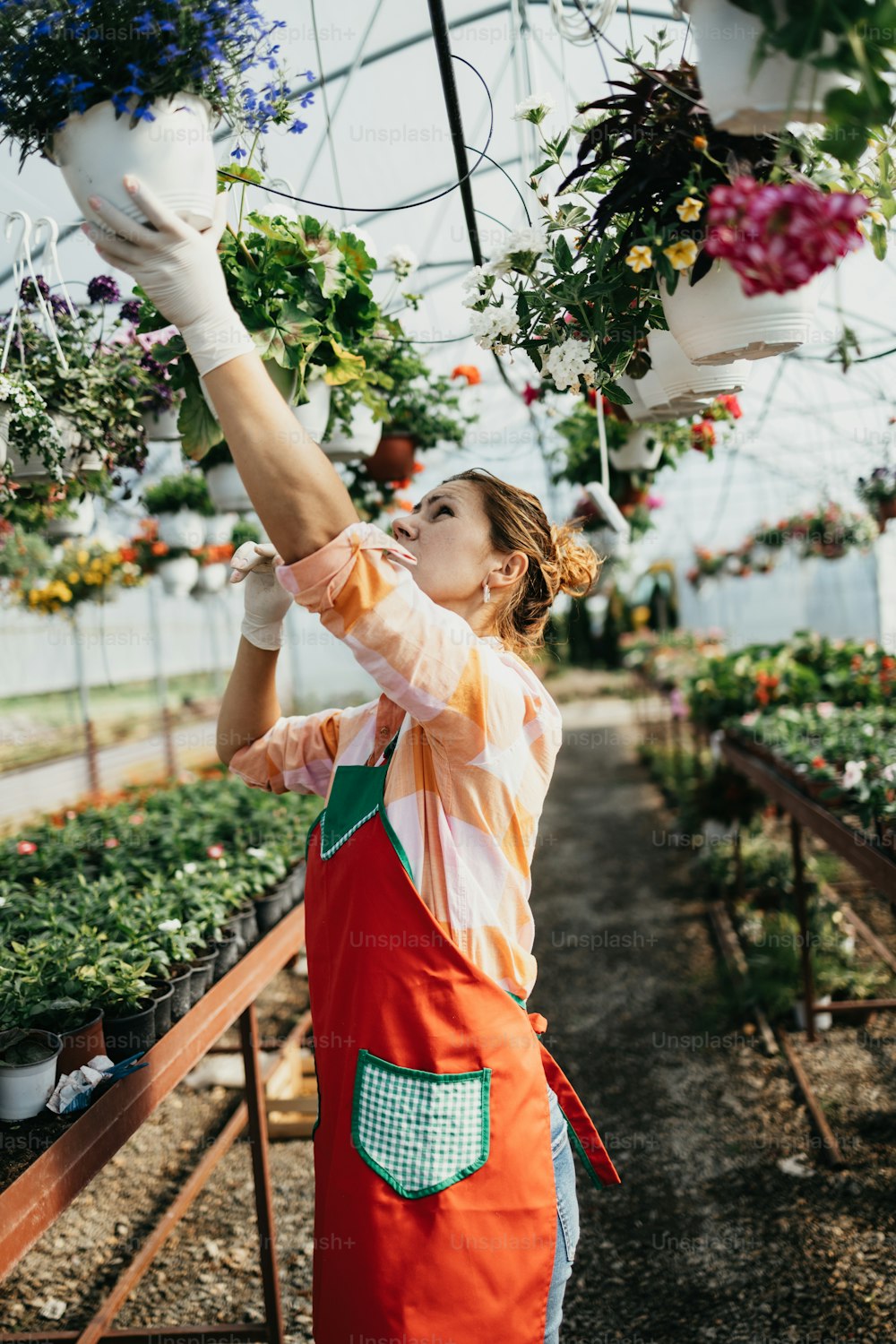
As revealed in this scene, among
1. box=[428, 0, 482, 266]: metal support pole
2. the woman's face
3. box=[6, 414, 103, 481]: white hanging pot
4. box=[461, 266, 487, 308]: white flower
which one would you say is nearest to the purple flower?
box=[6, 414, 103, 481]: white hanging pot

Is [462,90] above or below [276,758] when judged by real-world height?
above

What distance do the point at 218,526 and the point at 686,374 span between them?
4.59 metres

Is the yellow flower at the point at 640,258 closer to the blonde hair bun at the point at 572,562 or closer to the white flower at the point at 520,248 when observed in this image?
the white flower at the point at 520,248

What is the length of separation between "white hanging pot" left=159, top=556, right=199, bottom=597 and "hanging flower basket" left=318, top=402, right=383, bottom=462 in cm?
377

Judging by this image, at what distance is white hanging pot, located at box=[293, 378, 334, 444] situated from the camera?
5.70 feet

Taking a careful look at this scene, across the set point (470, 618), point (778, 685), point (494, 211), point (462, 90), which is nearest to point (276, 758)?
point (470, 618)

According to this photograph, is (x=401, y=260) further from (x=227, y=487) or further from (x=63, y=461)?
(x=63, y=461)

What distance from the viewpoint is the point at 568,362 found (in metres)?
1.34

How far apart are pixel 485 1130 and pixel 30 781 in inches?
263

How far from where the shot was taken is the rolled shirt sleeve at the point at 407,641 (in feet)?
3.10

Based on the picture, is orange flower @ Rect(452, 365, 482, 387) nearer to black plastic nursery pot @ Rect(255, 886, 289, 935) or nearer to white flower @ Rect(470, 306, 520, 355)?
white flower @ Rect(470, 306, 520, 355)

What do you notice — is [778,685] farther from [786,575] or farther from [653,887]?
[786,575]

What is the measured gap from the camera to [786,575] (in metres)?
12.1

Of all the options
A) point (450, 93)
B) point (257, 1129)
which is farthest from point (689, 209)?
point (257, 1129)
